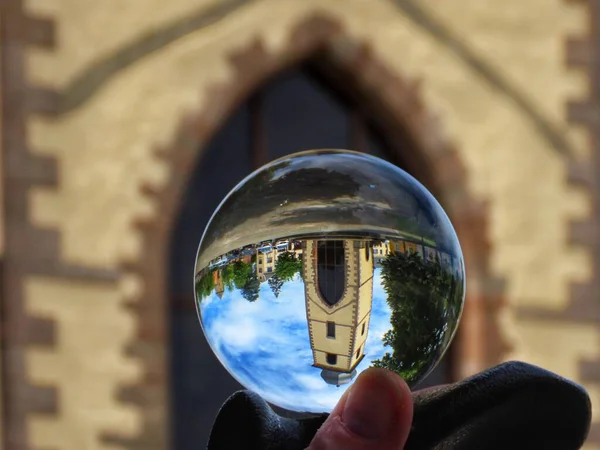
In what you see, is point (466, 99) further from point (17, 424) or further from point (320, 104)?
point (17, 424)

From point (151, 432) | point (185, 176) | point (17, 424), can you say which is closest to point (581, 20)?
point (185, 176)

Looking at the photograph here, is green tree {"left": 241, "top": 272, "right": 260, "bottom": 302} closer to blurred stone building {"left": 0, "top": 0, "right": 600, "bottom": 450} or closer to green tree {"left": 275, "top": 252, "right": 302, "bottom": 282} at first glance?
green tree {"left": 275, "top": 252, "right": 302, "bottom": 282}

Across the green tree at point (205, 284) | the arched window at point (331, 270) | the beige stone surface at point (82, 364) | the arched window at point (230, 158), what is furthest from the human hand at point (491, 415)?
the arched window at point (230, 158)

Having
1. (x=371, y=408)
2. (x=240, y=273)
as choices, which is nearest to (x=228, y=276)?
(x=240, y=273)

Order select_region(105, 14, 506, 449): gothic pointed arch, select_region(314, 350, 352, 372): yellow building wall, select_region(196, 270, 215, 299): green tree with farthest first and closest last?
select_region(105, 14, 506, 449): gothic pointed arch < select_region(196, 270, 215, 299): green tree < select_region(314, 350, 352, 372): yellow building wall

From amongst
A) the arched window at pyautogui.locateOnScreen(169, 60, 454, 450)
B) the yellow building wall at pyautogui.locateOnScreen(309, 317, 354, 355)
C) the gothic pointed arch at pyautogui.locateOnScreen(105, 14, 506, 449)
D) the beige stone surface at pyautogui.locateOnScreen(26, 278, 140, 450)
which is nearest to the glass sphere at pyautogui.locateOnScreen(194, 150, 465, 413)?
the yellow building wall at pyautogui.locateOnScreen(309, 317, 354, 355)

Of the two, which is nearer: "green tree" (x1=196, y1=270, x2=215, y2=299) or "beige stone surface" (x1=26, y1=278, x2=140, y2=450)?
"green tree" (x1=196, y1=270, x2=215, y2=299)
